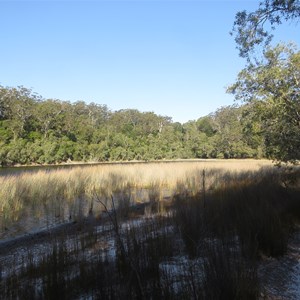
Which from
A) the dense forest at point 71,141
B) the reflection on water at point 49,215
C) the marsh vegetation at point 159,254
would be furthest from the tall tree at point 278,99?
the dense forest at point 71,141

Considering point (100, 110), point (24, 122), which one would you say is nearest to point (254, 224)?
point (24, 122)

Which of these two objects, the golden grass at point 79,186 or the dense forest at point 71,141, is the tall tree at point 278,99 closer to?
the golden grass at point 79,186

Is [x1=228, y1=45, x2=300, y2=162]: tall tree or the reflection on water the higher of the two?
[x1=228, y1=45, x2=300, y2=162]: tall tree

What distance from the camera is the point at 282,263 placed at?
2951mm

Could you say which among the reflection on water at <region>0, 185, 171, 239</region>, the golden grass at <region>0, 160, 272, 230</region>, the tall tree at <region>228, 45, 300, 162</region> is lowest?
the reflection on water at <region>0, 185, 171, 239</region>

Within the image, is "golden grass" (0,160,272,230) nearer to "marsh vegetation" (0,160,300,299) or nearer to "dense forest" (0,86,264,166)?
"marsh vegetation" (0,160,300,299)

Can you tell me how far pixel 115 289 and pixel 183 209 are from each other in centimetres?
223

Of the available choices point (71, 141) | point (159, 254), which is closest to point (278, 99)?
point (159, 254)

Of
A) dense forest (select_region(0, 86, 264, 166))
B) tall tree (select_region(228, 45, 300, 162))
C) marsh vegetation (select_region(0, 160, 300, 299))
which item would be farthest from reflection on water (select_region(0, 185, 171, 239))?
dense forest (select_region(0, 86, 264, 166))

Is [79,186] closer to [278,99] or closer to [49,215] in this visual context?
[49,215]

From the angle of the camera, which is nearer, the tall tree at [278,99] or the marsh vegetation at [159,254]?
the marsh vegetation at [159,254]

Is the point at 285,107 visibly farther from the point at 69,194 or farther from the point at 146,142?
the point at 146,142

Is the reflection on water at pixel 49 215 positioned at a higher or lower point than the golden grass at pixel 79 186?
lower

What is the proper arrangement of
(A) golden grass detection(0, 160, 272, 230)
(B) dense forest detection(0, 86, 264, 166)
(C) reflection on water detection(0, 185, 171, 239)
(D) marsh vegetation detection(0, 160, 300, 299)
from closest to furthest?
(D) marsh vegetation detection(0, 160, 300, 299)
(C) reflection on water detection(0, 185, 171, 239)
(A) golden grass detection(0, 160, 272, 230)
(B) dense forest detection(0, 86, 264, 166)
